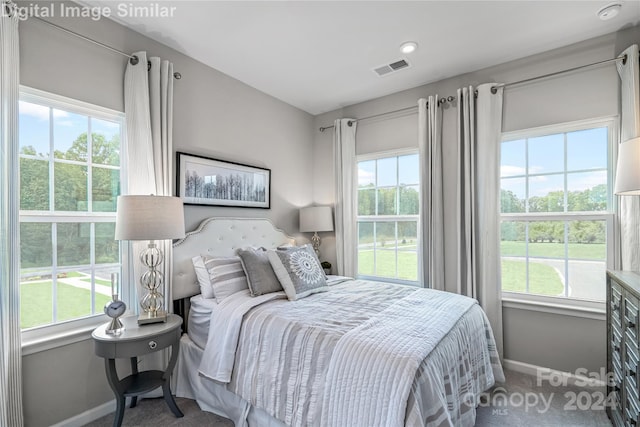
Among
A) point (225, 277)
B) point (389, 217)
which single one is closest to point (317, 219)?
point (389, 217)

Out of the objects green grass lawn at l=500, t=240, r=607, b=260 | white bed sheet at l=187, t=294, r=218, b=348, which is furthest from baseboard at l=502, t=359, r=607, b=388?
white bed sheet at l=187, t=294, r=218, b=348

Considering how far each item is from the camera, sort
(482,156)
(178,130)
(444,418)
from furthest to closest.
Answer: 1. (482,156)
2. (178,130)
3. (444,418)

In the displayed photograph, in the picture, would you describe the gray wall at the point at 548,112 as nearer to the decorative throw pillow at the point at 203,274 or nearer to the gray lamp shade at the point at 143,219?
the decorative throw pillow at the point at 203,274

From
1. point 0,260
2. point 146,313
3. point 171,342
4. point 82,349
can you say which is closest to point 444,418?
point 171,342

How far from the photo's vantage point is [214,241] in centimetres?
271

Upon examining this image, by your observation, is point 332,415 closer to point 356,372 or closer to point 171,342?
point 356,372

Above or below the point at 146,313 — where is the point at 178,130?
above

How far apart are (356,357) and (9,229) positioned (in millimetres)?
1984

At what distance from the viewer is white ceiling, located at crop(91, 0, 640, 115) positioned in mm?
2061

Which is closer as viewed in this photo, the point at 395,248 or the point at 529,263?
the point at 529,263

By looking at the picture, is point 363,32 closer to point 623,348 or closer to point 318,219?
point 318,219

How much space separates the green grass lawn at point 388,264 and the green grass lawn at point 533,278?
2.83 feet

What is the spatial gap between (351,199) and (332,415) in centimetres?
253

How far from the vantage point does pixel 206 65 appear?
2811mm
